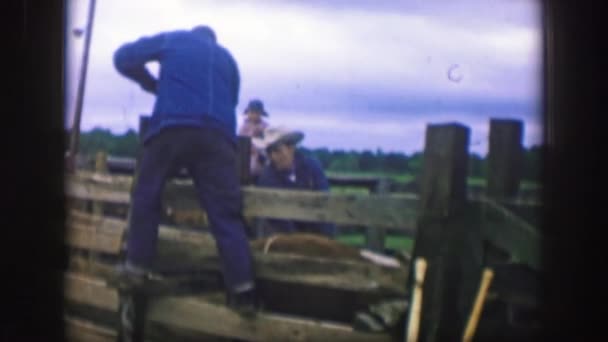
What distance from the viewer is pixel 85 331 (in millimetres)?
3016

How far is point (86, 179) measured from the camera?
2.94 metres

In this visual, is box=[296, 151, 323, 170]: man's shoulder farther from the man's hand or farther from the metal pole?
the metal pole

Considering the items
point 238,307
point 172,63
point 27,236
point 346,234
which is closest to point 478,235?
point 346,234

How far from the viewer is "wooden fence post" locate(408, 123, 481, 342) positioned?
252cm

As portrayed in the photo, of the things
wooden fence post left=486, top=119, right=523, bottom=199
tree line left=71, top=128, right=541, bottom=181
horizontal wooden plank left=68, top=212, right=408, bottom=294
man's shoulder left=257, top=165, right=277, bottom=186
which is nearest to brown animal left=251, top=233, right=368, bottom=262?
horizontal wooden plank left=68, top=212, right=408, bottom=294

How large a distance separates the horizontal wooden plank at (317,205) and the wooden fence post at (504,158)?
0.90 ft

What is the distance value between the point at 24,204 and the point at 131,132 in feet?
2.28

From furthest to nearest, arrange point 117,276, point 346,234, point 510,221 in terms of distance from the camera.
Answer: point 117,276, point 346,234, point 510,221

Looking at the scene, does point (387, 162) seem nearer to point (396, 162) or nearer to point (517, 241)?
point (396, 162)

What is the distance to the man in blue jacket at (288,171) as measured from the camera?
2.51m

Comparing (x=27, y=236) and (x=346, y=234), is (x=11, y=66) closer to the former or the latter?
(x=27, y=236)

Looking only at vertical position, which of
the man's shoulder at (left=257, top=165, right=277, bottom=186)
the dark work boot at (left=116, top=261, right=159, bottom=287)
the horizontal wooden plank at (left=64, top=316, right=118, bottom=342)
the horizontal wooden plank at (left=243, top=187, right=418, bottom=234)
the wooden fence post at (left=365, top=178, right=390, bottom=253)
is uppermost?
the man's shoulder at (left=257, top=165, right=277, bottom=186)

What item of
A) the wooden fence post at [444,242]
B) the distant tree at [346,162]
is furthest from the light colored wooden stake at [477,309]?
the distant tree at [346,162]

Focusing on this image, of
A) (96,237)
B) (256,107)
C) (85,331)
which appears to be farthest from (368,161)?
(85,331)
